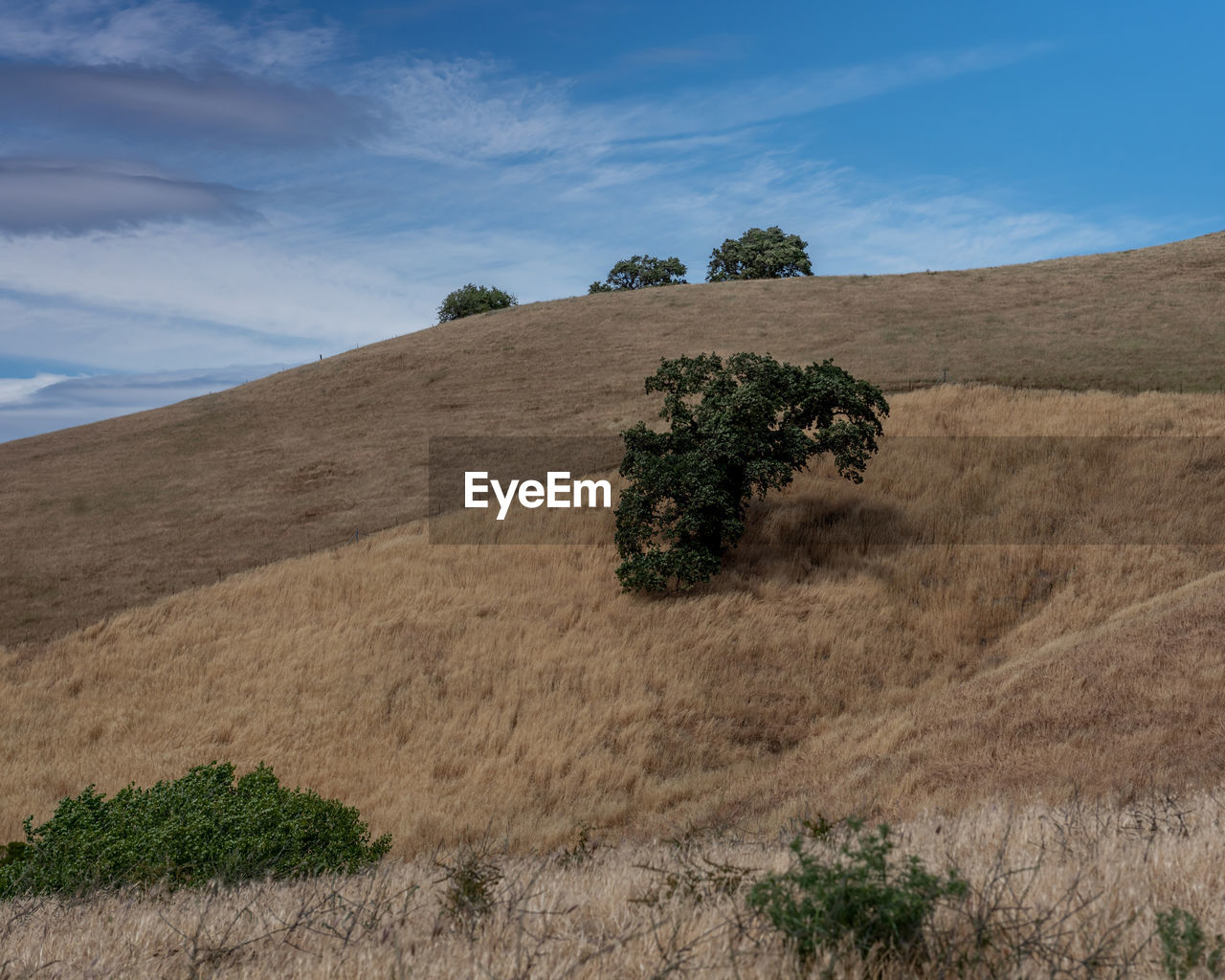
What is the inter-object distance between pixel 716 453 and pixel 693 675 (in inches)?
255

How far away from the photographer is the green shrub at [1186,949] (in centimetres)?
428

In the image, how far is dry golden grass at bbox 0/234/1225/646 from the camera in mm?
30125

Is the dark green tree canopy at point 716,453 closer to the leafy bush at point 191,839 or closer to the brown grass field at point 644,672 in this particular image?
the brown grass field at point 644,672

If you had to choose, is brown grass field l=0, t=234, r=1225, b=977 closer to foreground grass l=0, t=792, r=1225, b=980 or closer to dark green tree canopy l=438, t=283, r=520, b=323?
foreground grass l=0, t=792, r=1225, b=980

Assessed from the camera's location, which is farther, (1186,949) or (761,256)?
(761,256)

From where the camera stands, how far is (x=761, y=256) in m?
85.8

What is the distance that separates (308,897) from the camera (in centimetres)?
635

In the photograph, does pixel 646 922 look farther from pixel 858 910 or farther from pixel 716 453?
pixel 716 453

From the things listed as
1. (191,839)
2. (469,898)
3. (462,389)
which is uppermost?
(462,389)

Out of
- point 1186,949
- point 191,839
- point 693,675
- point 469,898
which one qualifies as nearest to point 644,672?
point 693,675

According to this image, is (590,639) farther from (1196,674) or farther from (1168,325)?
(1168,325)

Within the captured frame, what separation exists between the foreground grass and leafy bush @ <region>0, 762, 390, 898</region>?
1114 millimetres

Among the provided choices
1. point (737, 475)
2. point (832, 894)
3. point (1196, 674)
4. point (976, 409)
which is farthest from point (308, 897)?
point (976, 409)

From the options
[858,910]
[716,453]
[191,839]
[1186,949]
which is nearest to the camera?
[1186,949]
